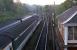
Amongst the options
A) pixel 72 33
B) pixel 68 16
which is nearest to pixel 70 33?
pixel 72 33

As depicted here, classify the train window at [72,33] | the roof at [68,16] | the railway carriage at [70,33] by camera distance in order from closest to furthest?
the railway carriage at [70,33]
the train window at [72,33]
the roof at [68,16]

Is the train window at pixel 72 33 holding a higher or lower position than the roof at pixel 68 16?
lower

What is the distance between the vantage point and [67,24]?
54.0ft

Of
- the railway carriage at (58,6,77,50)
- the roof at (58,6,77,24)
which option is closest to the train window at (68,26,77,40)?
the railway carriage at (58,6,77,50)

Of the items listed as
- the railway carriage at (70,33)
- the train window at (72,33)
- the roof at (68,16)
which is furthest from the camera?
the roof at (68,16)

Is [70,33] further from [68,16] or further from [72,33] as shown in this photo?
[68,16]

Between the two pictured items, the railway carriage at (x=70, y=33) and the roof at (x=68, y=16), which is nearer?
the railway carriage at (x=70, y=33)

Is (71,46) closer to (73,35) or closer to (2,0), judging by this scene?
(73,35)

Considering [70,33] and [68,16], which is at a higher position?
[68,16]

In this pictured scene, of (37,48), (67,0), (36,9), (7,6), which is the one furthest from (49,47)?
(36,9)

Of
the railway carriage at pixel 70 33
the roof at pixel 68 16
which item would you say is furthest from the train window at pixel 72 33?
the roof at pixel 68 16

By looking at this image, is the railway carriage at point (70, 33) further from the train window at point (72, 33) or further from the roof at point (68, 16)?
the roof at point (68, 16)

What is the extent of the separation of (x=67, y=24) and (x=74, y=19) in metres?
0.78

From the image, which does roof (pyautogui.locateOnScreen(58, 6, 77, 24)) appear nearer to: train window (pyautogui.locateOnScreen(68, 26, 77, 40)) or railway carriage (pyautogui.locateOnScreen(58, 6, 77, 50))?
railway carriage (pyautogui.locateOnScreen(58, 6, 77, 50))
